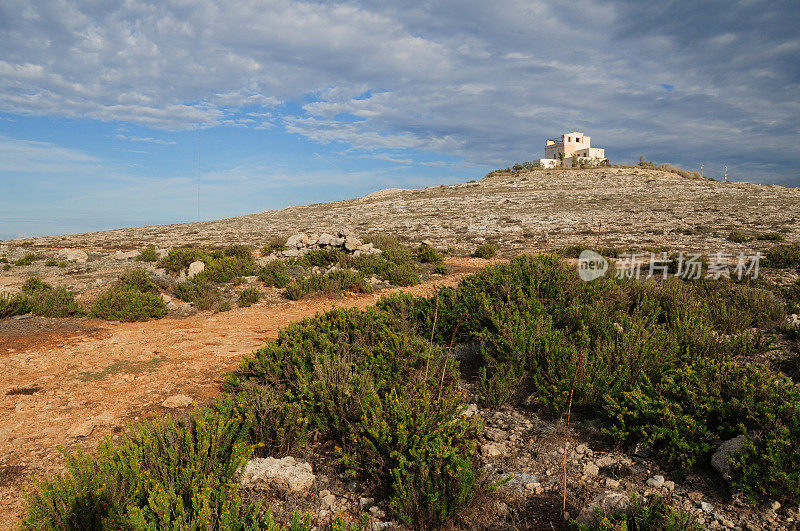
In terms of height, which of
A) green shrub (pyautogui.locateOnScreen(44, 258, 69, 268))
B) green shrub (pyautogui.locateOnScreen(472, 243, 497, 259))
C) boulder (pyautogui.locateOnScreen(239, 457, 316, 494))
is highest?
green shrub (pyautogui.locateOnScreen(472, 243, 497, 259))

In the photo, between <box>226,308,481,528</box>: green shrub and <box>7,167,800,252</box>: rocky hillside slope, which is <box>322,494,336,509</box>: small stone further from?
<box>7,167,800,252</box>: rocky hillside slope

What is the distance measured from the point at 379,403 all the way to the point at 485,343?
2.30 metres

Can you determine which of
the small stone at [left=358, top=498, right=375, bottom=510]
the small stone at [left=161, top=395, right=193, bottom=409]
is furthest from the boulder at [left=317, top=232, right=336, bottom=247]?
the small stone at [left=358, top=498, right=375, bottom=510]

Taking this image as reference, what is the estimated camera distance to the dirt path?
4156 millimetres

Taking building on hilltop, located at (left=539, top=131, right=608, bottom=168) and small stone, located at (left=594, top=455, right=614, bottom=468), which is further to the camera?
building on hilltop, located at (left=539, top=131, right=608, bottom=168)

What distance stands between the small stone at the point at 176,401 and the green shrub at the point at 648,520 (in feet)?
14.3

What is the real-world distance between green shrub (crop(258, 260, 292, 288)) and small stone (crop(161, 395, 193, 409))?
6.74 metres

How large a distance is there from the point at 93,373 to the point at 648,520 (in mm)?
6889

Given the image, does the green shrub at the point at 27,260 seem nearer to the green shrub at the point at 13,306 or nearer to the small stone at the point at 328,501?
the green shrub at the point at 13,306

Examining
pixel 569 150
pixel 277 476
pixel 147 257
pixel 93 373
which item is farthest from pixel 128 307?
pixel 569 150

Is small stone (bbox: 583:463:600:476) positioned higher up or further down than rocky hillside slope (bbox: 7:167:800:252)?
further down

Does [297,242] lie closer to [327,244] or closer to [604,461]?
[327,244]

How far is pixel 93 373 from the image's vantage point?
19.8 ft

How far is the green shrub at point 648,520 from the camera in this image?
96.1 inches
